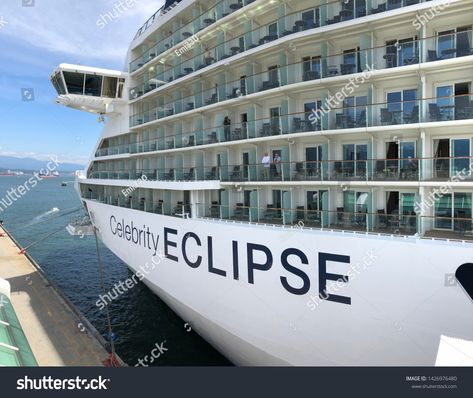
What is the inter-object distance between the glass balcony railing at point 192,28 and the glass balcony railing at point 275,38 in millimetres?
796

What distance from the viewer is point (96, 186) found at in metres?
23.2

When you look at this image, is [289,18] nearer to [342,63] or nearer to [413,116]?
[342,63]

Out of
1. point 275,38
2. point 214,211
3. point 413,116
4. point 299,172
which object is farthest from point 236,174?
point 413,116

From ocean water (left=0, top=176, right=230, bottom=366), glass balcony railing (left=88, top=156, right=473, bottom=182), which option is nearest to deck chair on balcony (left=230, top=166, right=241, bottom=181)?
glass balcony railing (left=88, top=156, right=473, bottom=182)

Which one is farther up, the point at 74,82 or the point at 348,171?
the point at 74,82

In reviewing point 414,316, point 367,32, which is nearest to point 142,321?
point 414,316

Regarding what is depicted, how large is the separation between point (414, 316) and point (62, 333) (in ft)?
42.6

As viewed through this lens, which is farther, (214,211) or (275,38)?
(214,211)

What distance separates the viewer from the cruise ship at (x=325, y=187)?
7859mm

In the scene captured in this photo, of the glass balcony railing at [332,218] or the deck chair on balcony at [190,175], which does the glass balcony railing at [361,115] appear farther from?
the glass balcony railing at [332,218]

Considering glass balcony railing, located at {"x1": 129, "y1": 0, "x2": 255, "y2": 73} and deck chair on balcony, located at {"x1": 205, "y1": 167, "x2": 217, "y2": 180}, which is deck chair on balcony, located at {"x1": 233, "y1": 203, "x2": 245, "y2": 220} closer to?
deck chair on balcony, located at {"x1": 205, "y1": 167, "x2": 217, "y2": 180}

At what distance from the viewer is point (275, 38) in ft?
36.1

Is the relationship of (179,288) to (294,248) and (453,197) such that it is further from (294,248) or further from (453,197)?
(453,197)

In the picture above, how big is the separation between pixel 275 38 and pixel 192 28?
4871 millimetres
